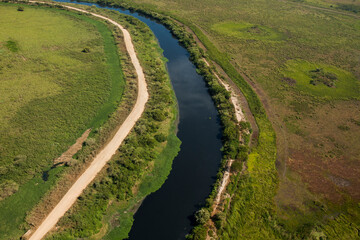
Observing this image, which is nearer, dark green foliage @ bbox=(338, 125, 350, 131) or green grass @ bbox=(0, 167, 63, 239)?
green grass @ bbox=(0, 167, 63, 239)

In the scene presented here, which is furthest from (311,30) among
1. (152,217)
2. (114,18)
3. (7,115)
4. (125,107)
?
(7,115)

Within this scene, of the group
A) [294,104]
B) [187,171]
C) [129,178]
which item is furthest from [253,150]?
[129,178]

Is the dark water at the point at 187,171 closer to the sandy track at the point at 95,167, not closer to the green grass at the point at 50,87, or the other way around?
the sandy track at the point at 95,167

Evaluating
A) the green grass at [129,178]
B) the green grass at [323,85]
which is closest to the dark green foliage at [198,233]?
the green grass at [129,178]

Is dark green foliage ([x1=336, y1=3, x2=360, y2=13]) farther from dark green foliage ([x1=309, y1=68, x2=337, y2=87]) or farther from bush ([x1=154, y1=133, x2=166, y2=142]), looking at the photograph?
bush ([x1=154, y1=133, x2=166, y2=142])

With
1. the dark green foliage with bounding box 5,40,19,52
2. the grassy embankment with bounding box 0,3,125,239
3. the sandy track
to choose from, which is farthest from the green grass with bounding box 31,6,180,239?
the dark green foliage with bounding box 5,40,19,52

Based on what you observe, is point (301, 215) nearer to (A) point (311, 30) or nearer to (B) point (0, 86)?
(B) point (0, 86)

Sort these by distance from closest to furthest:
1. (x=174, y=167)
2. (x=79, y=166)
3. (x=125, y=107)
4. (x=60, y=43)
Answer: (x=79, y=166)
(x=174, y=167)
(x=125, y=107)
(x=60, y=43)
